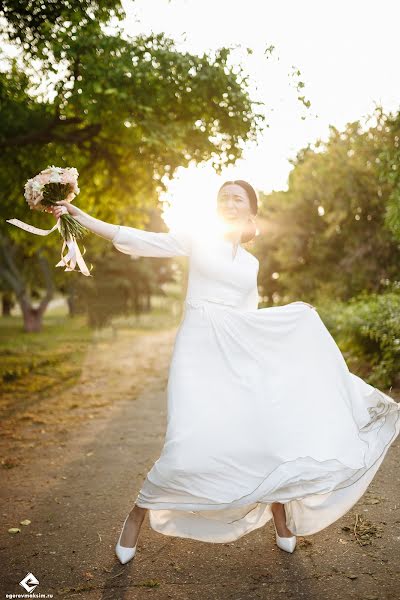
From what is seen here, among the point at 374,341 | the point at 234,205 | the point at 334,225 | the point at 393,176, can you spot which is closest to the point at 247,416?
the point at 234,205

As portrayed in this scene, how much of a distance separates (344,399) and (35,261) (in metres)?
28.4

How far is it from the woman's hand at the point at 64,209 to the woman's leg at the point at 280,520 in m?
2.57

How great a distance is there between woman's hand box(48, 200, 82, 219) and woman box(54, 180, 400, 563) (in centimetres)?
1

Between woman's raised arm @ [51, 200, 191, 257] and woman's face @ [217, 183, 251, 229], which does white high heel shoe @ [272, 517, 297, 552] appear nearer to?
woman's raised arm @ [51, 200, 191, 257]

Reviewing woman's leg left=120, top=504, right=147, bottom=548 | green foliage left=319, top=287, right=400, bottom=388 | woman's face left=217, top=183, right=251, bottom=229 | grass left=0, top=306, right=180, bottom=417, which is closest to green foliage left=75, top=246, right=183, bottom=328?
grass left=0, top=306, right=180, bottom=417

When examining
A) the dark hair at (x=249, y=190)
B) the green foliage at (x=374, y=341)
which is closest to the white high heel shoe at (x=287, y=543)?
the dark hair at (x=249, y=190)

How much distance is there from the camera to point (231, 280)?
3.96 m

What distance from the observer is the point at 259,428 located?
365cm

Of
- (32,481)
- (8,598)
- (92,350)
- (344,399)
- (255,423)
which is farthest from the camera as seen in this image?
(92,350)

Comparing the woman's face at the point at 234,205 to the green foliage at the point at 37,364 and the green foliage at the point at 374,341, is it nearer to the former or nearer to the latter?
the green foliage at the point at 374,341

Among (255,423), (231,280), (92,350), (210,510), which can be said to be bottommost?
(92,350)

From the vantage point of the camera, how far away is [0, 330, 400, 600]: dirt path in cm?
344

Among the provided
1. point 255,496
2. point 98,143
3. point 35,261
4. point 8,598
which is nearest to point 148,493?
point 255,496

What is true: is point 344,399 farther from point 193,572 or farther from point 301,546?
point 193,572
